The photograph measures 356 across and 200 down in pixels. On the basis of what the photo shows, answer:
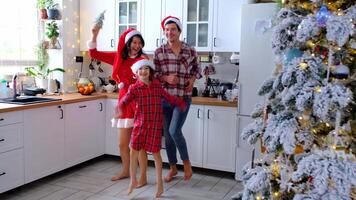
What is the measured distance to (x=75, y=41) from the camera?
4.11 meters

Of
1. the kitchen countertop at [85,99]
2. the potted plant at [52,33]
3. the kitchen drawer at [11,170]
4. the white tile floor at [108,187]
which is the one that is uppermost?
the potted plant at [52,33]

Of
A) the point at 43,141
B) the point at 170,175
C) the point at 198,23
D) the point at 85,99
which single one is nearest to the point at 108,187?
the point at 170,175

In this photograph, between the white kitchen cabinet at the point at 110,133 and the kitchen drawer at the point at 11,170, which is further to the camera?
the white kitchen cabinet at the point at 110,133

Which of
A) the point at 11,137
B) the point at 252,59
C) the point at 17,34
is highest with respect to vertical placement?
the point at 17,34

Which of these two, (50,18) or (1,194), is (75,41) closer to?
(50,18)

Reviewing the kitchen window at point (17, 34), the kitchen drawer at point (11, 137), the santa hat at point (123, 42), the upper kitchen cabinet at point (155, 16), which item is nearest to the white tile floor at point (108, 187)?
the kitchen drawer at point (11, 137)

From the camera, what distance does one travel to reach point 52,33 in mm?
3818

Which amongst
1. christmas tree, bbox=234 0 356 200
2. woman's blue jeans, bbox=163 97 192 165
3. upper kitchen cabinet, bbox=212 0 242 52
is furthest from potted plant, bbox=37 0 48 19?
christmas tree, bbox=234 0 356 200

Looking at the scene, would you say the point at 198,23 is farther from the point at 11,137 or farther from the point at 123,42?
the point at 11,137

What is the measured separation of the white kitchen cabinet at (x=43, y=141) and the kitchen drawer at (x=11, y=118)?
63 mm

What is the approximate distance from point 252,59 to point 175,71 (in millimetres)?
713

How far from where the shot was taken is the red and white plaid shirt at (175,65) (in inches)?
121

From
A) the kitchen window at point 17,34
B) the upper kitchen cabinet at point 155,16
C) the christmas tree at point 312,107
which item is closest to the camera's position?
the christmas tree at point 312,107

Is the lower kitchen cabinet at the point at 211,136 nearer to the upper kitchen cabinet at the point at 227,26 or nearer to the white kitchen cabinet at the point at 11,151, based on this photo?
the upper kitchen cabinet at the point at 227,26
